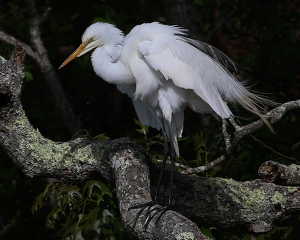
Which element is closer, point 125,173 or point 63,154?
point 125,173

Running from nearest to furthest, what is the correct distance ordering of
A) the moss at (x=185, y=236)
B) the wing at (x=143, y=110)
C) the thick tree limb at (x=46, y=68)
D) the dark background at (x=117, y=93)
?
the moss at (x=185, y=236) < the wing at (x=143, y=110) < the dark background at (x=117, y=93) < the thick tree limb at (x=46, y=68)

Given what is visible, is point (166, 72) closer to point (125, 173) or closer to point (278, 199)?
point (125, 173)

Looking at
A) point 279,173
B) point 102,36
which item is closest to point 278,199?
point 279,173

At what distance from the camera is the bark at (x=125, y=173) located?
1942 mm

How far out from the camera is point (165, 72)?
2248 mm

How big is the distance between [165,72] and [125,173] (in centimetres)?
63

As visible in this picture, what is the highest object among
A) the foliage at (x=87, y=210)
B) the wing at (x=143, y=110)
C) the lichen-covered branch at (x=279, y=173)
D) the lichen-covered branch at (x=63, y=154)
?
the wing at (x=143, y=110)

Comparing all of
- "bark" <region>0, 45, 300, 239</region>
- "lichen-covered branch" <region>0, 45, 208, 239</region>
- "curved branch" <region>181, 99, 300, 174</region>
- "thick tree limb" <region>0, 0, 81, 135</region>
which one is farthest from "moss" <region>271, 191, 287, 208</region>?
"thick tree limb" <region>0, 0, 81, 135</region>

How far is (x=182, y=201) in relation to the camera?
7.11 feet

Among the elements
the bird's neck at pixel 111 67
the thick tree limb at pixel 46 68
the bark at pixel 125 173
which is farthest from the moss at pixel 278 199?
the thick tree limb at pixel 46 68

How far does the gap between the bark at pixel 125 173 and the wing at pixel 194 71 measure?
0.42 m

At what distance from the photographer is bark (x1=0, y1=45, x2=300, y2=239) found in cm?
194

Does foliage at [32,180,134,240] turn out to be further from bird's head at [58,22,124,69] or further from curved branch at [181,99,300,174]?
bird's head at [58,22,124,69]

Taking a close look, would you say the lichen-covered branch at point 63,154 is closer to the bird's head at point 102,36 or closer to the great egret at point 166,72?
the great egret at point 166,72
